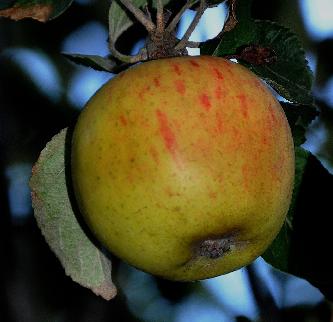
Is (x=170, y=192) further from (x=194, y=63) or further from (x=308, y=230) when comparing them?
(x=308, y=230)

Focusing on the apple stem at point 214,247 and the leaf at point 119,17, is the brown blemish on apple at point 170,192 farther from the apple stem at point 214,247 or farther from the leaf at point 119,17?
the leaf at point 119,17

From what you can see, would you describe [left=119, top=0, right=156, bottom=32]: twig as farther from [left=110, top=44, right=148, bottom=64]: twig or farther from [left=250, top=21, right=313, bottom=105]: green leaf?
[left=250, top=21, right=313, bottom=105]: green leaf

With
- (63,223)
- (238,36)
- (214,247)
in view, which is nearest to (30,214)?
(63,223)

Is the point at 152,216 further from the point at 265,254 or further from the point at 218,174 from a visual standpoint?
the point at 265,254

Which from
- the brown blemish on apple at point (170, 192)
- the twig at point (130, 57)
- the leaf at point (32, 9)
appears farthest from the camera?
the twig at point (130, 57)

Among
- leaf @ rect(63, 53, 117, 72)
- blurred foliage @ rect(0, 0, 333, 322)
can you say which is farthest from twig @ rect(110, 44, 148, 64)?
blurred foliage @ rect(0, 0, 333, 322)

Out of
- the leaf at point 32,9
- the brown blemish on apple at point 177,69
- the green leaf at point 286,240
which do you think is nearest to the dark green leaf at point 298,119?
the green leaf at point 286,240

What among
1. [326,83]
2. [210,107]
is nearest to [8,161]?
[326,83]
